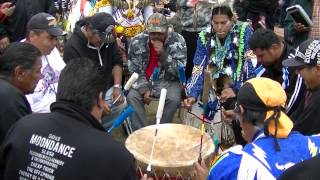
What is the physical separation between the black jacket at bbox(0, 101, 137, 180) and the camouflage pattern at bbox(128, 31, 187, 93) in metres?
3.39

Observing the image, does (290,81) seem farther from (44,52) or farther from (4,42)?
(4,42)

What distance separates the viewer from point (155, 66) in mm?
5891

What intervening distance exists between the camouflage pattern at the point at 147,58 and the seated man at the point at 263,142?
9.92 feet

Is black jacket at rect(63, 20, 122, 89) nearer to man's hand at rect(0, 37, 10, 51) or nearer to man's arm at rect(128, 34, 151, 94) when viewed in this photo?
man's arm at rect(128, 34, 151, 94)

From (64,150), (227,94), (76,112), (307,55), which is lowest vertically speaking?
(227,94)

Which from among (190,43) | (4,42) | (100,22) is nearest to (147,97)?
(100,22)

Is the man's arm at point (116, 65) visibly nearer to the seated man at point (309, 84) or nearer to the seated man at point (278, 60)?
the seated man at point (278, 60)

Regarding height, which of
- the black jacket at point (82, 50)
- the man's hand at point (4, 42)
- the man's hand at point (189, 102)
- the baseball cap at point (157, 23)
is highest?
the baseball cap at point (157, 23)

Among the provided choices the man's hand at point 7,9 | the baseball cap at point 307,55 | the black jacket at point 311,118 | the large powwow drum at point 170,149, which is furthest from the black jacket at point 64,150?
the man's hand at point 7,9

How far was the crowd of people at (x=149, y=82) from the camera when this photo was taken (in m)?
2.37

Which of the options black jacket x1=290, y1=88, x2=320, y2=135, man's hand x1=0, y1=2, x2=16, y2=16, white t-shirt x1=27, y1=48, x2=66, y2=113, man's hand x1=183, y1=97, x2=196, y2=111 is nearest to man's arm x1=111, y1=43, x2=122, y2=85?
man's hand x1=183, y1=97, x2=196, y2=111

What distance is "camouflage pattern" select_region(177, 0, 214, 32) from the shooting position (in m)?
6.57

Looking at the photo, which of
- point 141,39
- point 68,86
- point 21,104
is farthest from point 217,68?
point 68,86

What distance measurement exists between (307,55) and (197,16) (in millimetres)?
2899
